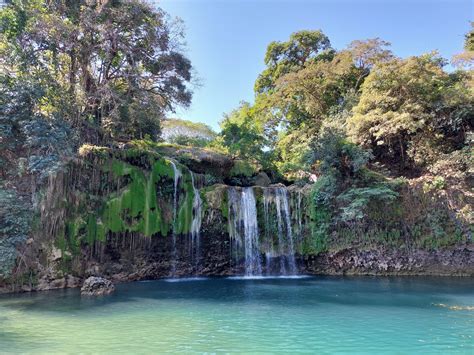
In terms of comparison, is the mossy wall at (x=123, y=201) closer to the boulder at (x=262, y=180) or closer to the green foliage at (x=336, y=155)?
the boulder at (x=262, y=180)

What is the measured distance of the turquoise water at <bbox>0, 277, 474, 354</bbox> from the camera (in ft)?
21.5

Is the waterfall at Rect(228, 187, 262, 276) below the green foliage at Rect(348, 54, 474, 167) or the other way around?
below

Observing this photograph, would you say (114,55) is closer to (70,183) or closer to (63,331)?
(70,183)

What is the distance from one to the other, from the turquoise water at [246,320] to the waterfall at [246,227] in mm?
3394

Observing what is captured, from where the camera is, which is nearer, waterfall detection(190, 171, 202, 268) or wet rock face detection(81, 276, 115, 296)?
wet rock face detection(81, 276, 115, 296)

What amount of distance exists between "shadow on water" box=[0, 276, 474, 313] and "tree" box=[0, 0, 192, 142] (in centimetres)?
754

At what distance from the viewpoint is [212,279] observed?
15562mm

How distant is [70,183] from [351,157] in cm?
1218

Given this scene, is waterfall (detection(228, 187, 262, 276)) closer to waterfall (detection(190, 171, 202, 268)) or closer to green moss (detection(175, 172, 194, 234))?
waterfall (detection(190, 171, 202, 268))

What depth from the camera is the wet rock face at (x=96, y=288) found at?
459 inches

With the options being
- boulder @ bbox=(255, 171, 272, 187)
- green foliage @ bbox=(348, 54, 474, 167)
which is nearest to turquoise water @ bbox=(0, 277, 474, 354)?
boulder @ bbox=(255, 171, 272, 187)

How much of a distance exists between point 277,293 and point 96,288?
562 centimetres

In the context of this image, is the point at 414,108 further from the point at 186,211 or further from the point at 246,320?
the point at 246,320

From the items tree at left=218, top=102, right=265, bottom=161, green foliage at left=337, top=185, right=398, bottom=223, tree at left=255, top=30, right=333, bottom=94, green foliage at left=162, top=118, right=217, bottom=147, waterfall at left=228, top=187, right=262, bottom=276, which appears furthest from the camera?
green foliage at left=162, top=118, right=217, bottom=147
